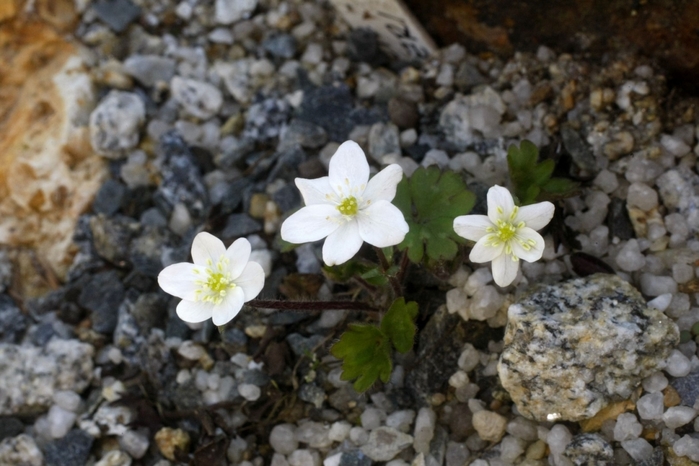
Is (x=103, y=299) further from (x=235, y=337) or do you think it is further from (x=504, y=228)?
(x=504, y=228)

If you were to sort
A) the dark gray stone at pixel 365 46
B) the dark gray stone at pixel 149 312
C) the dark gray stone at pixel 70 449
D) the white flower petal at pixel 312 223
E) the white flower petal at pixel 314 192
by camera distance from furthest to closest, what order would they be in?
the dark gray stone at pixel 365 46 → the dark gray stone at pixel 149 312 → the dark gray stone at pixel 70 449 → the white flower petal at pixel 314 192 → the white flower petal at pixel 312 223

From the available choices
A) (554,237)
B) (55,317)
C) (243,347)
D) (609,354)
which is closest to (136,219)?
(55,317)

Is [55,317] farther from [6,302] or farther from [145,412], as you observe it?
[145,412]

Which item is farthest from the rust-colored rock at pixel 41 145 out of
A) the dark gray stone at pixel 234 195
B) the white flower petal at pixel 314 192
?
the white flower petal at pixel 314 192

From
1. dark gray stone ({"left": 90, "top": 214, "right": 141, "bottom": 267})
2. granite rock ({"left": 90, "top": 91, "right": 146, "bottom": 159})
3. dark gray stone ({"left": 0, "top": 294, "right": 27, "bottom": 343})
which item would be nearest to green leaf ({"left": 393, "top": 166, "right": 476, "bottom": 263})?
dark gray stone ({"left": 90, "top": 214, "right": 141, "bottom": 267})

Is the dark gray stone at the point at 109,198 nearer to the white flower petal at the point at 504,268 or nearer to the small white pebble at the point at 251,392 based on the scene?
the small white pebble at the point at 251,392

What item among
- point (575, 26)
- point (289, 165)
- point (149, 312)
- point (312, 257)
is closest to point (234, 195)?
point (289, 165)
